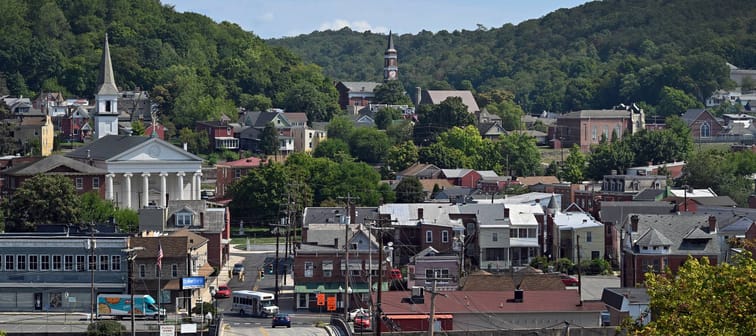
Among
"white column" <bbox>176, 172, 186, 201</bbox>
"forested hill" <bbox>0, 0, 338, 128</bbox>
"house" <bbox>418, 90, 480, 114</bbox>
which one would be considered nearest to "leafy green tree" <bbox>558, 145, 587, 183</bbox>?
"white column" <bbox>176, 172, 186, 201</bbox>

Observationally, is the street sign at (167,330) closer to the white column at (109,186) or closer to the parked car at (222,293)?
the parked car at (222,293)

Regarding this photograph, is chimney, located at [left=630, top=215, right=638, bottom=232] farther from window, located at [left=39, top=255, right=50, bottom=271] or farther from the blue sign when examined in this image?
window, located at [left=39, top=255, right=50, bottom=271]

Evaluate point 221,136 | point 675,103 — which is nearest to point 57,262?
point 221,136

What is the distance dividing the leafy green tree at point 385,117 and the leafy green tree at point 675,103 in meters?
41.3

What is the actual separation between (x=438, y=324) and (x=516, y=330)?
8.99 ft

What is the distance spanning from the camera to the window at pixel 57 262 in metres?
63.4

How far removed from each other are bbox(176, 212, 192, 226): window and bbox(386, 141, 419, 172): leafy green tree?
1686 inches

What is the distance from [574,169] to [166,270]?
58253 millimetres

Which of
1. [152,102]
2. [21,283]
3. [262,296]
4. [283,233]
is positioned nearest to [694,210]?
[283,233]

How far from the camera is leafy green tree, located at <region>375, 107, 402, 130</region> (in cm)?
14818

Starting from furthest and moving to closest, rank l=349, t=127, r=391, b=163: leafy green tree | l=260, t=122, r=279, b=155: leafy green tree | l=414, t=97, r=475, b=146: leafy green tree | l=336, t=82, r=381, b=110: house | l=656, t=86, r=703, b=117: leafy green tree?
l=336, t=82, r=381, b=110: house, l=656, t=86, r=703, b=117: leafy green tree, l=414, t=97, r=475, b=146: leafy green tree, l=260, t=122, r=279, b=155: leafy green tree, l=349, t=127, r=391, b=163: leafy green tree

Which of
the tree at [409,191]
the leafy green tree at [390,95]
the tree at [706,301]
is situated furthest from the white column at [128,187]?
the leafy green tree at [390,95]

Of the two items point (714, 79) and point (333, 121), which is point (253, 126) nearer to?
point (333, 121)

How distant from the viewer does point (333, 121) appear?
469 ft
